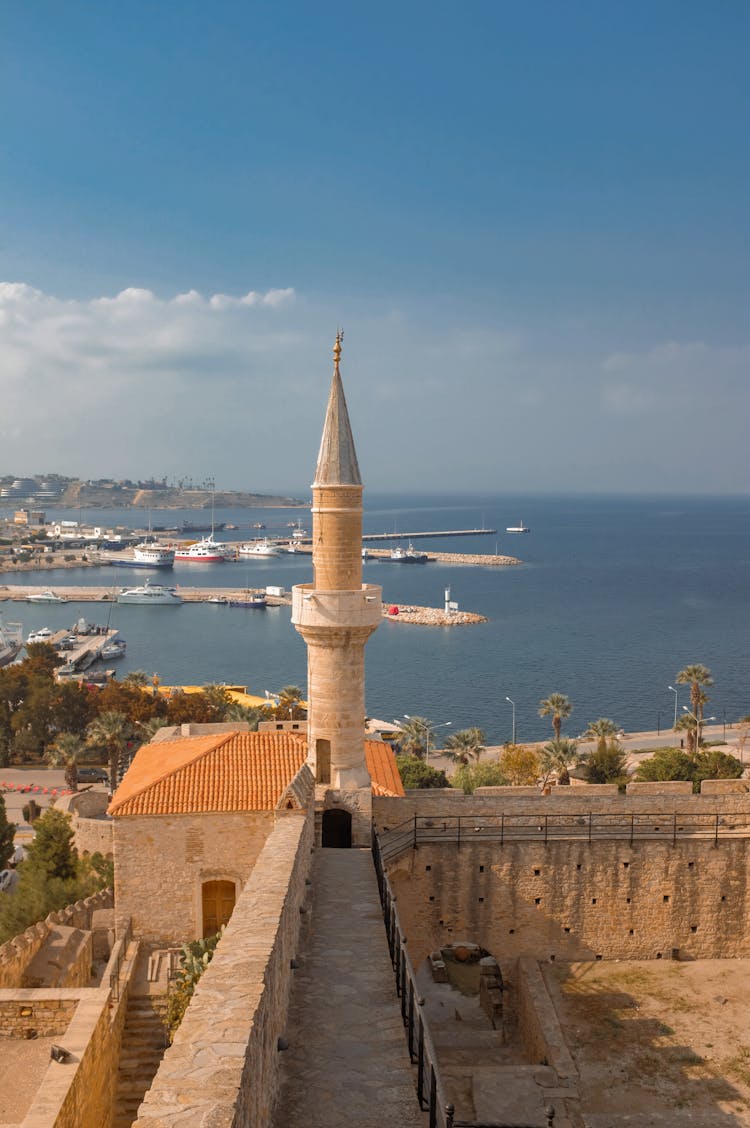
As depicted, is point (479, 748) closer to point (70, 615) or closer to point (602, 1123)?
point (602, 1123)

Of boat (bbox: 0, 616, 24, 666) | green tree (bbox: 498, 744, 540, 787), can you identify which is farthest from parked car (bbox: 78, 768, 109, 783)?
boat (bbox: 0, 616, 24, 666)

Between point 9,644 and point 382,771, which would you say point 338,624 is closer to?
point 382,771

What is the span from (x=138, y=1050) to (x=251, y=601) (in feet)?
372

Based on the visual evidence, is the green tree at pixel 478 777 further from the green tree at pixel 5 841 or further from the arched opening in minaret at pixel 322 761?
the arched opening in minaret at pixel 322 761

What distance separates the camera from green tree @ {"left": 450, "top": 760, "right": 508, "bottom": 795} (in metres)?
35.9

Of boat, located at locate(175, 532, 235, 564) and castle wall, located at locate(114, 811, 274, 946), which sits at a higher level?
castle wall, located at locate(114, 811, 274, 946)

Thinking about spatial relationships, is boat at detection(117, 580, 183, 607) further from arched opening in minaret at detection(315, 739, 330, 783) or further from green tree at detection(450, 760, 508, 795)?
arched opening in minaret at detection(315, 739, 330, 783)

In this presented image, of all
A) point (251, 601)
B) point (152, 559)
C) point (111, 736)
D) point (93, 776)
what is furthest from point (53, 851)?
point (152, 559)

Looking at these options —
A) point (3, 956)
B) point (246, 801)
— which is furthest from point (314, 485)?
point (3, 956)

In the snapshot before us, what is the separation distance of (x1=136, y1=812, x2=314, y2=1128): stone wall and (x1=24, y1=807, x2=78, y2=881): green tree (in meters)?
17.5

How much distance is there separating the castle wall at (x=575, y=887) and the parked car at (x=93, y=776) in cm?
3104

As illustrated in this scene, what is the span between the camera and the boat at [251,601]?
419ft

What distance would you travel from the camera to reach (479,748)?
42719 mm

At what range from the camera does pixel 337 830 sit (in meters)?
16.6
